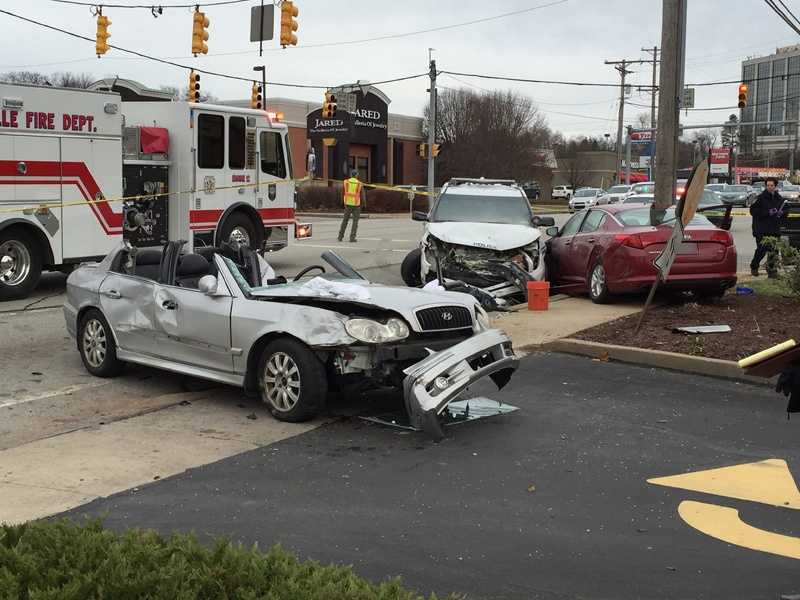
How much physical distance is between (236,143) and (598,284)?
7.59 metres

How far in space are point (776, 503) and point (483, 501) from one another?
168 centimetres

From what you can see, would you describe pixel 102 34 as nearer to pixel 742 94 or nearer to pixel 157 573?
pixel 742 94

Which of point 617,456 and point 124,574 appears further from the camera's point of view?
point 617,456

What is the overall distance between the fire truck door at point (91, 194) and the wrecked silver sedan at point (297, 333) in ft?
19.6

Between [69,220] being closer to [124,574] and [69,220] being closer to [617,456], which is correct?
[617,456]

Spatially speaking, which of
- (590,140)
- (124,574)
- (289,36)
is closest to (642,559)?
(124,574)

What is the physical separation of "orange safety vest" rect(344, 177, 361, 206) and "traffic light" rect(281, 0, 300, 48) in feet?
14.3

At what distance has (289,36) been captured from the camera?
25.4 meters

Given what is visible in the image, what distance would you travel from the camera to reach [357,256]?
2053 cm

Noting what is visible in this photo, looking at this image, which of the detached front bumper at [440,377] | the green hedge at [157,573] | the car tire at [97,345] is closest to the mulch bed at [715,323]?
the detached front bumper at [440,377]

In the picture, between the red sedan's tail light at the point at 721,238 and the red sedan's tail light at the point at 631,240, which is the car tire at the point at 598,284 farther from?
the red sedan's tail light at the point at 721,238

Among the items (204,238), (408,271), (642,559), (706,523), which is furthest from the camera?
(204,238)

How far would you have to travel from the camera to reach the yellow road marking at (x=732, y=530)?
4.64m

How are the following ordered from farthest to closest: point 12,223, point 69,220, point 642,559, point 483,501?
point 69,220 → point 12,223 → point 483,501 → point 642,559
